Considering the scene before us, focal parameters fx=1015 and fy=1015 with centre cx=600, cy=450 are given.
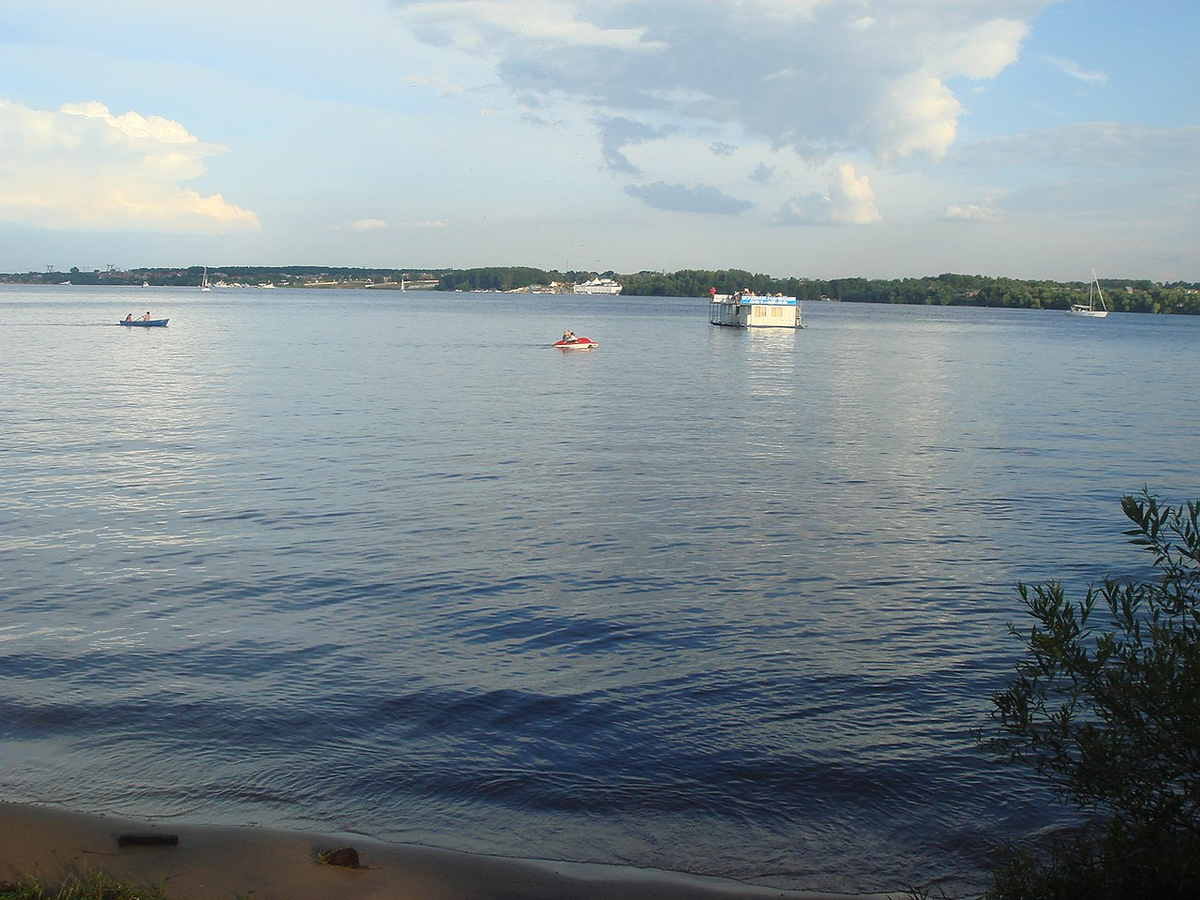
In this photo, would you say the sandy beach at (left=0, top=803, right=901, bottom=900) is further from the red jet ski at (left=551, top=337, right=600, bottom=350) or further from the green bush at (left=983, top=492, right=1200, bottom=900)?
the red jet ski at (left=551, top=337, right=600, bottom=350)

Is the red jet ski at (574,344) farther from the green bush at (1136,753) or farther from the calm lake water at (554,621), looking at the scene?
the green bush at (1136,753)

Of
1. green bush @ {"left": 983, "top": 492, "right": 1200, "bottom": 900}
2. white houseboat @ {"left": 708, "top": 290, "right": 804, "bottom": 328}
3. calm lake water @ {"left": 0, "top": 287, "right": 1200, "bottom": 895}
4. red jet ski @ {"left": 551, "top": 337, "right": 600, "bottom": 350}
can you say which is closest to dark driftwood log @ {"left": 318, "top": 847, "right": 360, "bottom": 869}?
calm lake water @ {"left": 0, "top": 287, "right": 1200, "bottom": 895}

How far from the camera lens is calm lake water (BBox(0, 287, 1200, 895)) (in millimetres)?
9805

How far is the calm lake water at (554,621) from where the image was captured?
9.80m

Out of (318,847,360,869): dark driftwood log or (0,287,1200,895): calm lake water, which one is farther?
(0,287,1200,895): calm lake water

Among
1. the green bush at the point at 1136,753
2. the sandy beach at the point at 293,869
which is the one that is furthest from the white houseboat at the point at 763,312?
the green bush at the point at 1136,753

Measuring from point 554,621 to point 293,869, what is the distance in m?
7.38

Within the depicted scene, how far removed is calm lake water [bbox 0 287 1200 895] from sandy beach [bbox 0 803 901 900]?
37 centimetres

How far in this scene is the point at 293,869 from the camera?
815cm

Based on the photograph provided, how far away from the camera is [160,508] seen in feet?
74.2

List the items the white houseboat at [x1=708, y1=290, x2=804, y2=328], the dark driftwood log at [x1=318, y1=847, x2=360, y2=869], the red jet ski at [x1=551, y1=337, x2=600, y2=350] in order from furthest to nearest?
the white houseboat at [x1=708, y1=290, x2=804, y2=328] → the red jet ski at [x1=551, y1=337, x2=600, y2=350] → the dark driftwood log at [x1=318, y1=847, x2=360, y2=869]

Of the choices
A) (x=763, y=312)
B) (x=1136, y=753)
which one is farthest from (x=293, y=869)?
(x=763, y=312)

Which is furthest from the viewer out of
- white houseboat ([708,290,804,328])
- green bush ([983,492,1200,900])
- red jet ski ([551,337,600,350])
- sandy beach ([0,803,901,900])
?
white houseboat ([708,290,804,328])

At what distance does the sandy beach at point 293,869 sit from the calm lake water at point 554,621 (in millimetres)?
368
